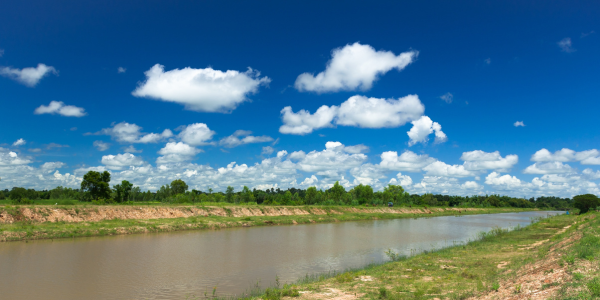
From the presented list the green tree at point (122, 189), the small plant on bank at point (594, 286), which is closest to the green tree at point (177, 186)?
the green tree at point (122, 189)

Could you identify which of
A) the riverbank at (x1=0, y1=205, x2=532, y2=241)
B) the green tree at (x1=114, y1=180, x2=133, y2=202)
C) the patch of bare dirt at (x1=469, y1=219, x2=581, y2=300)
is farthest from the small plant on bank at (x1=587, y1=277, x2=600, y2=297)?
the green tree at (x1=114, y1=180, x2=133, y2=202)

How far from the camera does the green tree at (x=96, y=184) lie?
6097 cm

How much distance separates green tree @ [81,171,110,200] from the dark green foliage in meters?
93.8

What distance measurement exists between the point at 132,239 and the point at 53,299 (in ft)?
61.1

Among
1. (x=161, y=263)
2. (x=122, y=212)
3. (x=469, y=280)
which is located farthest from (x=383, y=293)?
(x=122, y=212)

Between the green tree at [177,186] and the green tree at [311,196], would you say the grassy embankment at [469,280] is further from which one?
the green tree at [177,186]

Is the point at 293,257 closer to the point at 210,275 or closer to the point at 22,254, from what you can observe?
the point at 210,275

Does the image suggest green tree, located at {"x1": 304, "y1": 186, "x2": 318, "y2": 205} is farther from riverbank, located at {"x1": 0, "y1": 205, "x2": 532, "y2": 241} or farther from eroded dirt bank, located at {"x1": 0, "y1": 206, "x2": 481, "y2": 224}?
riverbank, located at {"x1": 0, "y1": 205, "x2": 532, "y2": 241}

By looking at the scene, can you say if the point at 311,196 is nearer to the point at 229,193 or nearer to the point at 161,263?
the point at 229,193

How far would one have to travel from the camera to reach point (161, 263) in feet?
66.6

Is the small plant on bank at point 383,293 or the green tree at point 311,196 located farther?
the green tree at point 311,196

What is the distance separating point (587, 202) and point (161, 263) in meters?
78.3

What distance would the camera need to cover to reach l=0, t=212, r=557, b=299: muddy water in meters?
14.8

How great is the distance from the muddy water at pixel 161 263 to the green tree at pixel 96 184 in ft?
119
